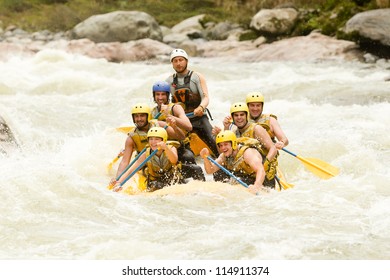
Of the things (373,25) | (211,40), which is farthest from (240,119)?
(211,40)

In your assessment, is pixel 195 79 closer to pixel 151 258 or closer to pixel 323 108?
pixel 151 258

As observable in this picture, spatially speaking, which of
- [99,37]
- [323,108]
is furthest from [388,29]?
[99,37]

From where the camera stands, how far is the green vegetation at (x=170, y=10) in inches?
869

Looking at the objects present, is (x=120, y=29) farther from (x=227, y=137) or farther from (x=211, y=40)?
(x=227, y=137)

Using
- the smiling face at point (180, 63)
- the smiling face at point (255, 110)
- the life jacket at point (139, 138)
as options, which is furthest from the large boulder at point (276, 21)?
the life jacket at point (139, 138)

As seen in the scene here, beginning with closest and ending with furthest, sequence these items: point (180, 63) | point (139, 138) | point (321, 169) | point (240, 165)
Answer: point (240, 165) → point (139, 138) → point (321, 169) → point (180, 63)

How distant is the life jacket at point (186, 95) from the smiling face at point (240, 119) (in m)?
1.20

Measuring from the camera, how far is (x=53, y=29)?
95.1 ft

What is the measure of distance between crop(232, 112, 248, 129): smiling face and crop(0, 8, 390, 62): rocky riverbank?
447 inches

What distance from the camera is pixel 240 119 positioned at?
24.6 feet

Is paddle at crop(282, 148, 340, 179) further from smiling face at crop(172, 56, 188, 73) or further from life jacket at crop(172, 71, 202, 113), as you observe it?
smiling face at crop(172, 56, 188, 73)

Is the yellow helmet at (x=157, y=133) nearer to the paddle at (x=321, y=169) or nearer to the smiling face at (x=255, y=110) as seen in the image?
the smiling face at (x=255, y=110)

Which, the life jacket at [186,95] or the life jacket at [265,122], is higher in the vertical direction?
the life jacket at [186,95]

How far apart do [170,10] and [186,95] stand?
23522 mm
